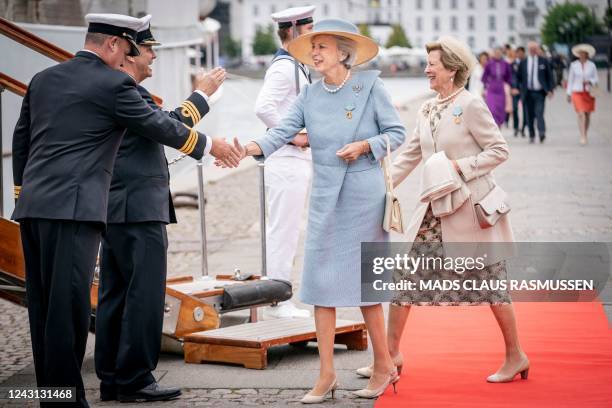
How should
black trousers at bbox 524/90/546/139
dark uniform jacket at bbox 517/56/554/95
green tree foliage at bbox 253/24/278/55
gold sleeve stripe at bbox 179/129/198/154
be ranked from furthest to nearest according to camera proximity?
green tree foliage at bbox 253/24/278/55 → black trousers at bbox 524/90/546/139 → dark uniform jacket at bbox 517/56/554/95 → gold sleeve stripe at bbox 179/129/198/154

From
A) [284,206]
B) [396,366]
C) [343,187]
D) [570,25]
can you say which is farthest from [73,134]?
[570,25]

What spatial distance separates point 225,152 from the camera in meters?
6.51

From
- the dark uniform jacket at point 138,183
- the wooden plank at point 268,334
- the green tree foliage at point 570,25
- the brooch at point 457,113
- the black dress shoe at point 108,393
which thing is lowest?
the black dress shoe at point 108,393

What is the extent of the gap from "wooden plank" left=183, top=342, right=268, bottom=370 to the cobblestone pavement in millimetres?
64

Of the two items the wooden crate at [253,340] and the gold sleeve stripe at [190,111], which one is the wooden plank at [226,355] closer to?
the wooden crate at [253,340]

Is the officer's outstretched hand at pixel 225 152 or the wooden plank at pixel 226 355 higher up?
the officer's outstretched hand at pixel 225 152

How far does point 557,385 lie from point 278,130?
2.04 meters

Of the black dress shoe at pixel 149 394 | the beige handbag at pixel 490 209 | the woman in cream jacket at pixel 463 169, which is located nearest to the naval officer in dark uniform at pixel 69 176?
the black dress shoe at pixel 149 394

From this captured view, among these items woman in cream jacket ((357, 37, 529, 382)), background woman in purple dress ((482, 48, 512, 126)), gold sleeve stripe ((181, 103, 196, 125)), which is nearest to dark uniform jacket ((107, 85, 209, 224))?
gold sleeve stripe ((181, 103, 196, 125))

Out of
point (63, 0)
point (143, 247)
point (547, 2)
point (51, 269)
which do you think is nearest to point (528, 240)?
point (143, 247)

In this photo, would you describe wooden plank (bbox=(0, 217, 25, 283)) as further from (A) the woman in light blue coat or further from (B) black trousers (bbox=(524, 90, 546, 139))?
(B) black trousers (bbox=(524, 90, 546, 139))

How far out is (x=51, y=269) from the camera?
587cm

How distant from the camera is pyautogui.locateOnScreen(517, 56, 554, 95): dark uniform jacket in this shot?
80.1ft

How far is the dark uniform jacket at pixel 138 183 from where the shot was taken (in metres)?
6.50
